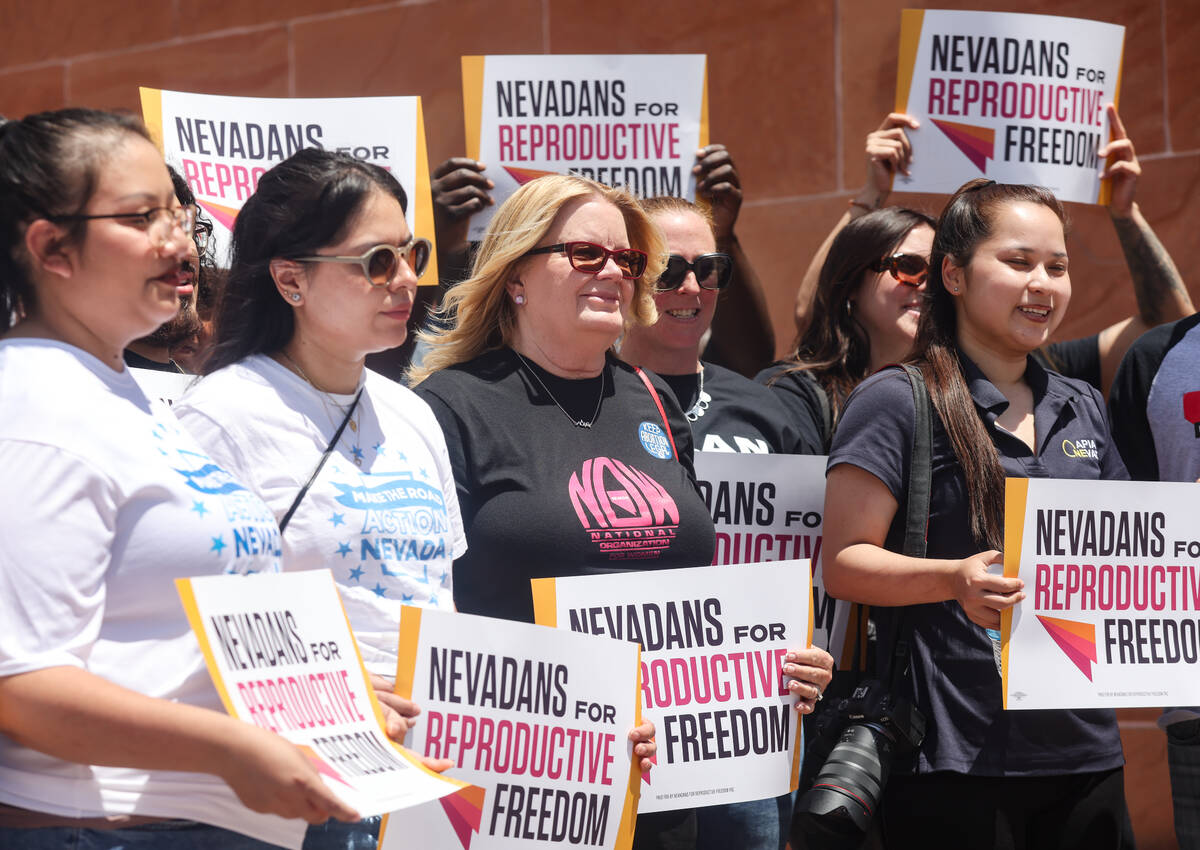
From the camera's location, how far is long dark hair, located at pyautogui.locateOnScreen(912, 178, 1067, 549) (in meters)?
3.20

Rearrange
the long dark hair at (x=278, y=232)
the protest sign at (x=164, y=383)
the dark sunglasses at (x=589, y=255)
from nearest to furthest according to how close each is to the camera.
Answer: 1. the long dark hair at (x=278, y=232)
2. the protest sign at (x=164, y=383)
3. the dark sunglasses at (x=589, y=255)

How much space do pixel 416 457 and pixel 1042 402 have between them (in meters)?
1.62

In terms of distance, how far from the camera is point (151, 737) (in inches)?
73.9

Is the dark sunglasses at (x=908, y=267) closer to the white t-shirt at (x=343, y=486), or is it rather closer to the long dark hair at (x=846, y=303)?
the long dark hair at (x=846, y=303)

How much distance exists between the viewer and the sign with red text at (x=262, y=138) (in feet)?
13.4

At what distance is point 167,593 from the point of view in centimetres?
205

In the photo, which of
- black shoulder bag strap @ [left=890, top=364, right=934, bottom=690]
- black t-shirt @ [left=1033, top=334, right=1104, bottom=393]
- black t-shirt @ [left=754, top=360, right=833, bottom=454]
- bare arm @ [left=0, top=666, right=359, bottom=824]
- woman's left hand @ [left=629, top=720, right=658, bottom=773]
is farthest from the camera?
black t-shirt @ [left=1033, top=334, right=1104, bottom=393]

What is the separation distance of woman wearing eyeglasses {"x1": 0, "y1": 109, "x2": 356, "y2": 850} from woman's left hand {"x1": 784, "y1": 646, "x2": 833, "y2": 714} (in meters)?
1.31

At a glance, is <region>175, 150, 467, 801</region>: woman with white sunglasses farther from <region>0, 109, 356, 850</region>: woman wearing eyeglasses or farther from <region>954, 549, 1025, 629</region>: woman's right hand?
<region>954, 549, 1025, 629</region>: woman's right hand

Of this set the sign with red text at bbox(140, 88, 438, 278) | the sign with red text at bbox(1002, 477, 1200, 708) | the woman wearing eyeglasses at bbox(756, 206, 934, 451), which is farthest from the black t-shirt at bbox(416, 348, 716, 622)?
the woman wearing eyeglasses at bbox(756, 206, 934, 451)

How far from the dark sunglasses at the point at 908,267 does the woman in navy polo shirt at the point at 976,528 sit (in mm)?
685

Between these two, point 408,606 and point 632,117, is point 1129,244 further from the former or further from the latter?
point 408,606

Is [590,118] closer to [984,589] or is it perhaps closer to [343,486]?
[984,589]

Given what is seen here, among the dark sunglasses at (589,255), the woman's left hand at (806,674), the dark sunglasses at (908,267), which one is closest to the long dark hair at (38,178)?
the dark sunglasses at (589,255)
